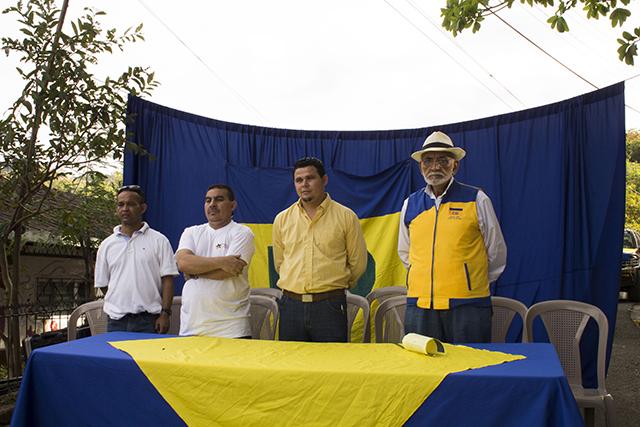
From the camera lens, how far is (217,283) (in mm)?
3041

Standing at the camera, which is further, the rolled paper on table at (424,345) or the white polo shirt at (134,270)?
the white polo shirt at (134,270)

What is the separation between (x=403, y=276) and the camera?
512 centimetres

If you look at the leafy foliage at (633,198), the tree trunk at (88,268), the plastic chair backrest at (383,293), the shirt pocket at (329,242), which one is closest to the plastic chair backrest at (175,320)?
the plastic chair backrest at (383,293)

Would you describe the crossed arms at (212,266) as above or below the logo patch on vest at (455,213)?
below

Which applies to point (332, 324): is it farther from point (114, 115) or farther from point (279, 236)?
point (114, 115)

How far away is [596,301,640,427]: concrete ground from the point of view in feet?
13.4

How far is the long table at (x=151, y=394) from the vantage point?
1.82 meters

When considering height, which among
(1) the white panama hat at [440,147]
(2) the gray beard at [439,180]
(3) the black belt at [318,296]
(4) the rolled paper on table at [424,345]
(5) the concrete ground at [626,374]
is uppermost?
(1) the white panama hat at [440,147]

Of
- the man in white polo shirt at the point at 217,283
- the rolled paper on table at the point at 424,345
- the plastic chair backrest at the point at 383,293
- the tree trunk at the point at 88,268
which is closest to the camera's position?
the rolled paper on table at the point at 424,345

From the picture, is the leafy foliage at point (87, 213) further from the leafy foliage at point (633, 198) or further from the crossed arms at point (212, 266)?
the leafy foliage at point (633, 198)

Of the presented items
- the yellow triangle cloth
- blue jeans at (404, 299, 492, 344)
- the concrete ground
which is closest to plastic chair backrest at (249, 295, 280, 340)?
blue jeans at (404, 299, 492, 344)

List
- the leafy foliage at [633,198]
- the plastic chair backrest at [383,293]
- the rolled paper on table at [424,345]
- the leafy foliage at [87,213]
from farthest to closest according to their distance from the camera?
the leafy foliage at [633,198]
the plastic chair backrest at [383,293]
the leafy foliage at [87,213]
the rolled paper on table at [424,345]

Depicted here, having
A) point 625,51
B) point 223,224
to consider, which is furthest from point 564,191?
point 223,224

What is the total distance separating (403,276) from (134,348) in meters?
3.12
